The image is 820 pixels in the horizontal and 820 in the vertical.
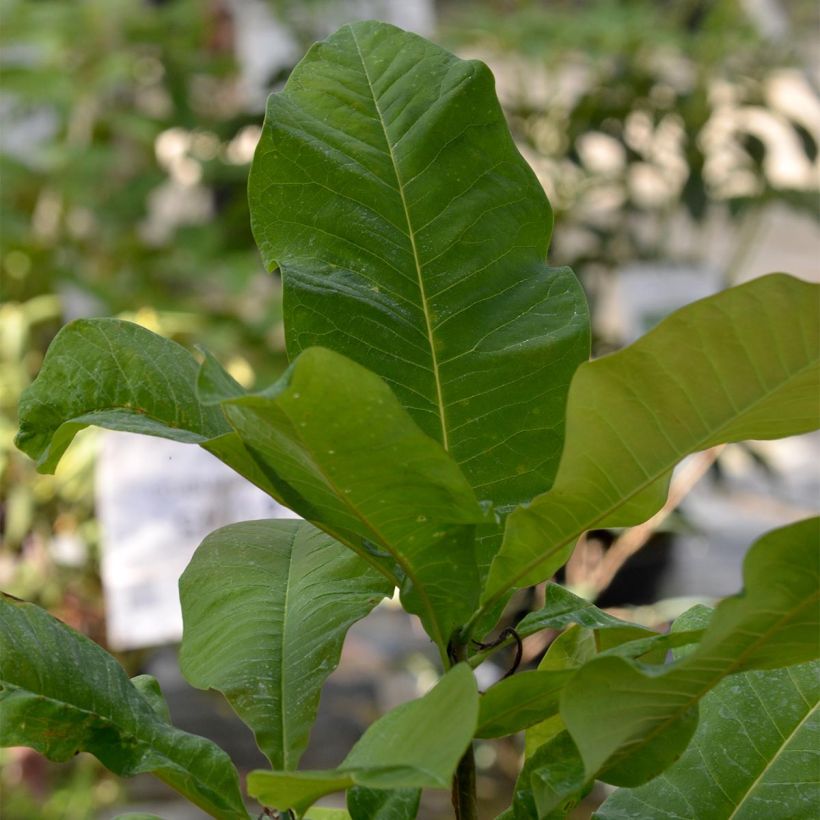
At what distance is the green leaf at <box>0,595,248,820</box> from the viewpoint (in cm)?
41

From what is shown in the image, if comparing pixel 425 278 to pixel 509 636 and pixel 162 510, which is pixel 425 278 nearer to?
pixel 509 636

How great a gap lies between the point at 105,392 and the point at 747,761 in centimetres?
28

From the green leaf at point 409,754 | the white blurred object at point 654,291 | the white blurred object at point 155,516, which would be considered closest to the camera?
the green leaf at point 409,754

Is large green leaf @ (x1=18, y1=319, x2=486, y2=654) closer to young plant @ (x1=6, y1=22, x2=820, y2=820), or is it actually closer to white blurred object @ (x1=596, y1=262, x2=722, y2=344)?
young plant @ (x1=6, y1=22, x2=820, y2=820)

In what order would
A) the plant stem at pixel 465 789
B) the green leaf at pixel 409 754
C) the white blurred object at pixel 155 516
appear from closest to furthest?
1. the green leaf at pixel 409 754
2. the plant stem at pixel 465 789
3. the white blurred object at pixel 155 516

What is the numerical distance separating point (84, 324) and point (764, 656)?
0.84 feet

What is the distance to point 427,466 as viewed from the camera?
0.36 meters

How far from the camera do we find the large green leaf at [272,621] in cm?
45

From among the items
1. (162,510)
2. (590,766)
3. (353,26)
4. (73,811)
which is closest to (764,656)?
(590,766)

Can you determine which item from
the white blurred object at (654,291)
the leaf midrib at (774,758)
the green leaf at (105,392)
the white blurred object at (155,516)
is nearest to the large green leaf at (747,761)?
the leaf midrib at (774,758)

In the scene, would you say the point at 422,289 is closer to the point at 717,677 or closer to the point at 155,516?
the point at 717,677

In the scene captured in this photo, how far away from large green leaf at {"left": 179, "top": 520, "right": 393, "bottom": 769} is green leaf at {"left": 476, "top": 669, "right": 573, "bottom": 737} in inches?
3.0

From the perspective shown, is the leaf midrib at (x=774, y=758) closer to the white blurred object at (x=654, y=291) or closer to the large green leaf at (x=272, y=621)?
the large green leaf at (x=272, y=621)

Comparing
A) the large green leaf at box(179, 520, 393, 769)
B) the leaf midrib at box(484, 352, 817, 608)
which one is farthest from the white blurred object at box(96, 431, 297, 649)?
the leaf midrib at box(484, 352, 817, 608)
